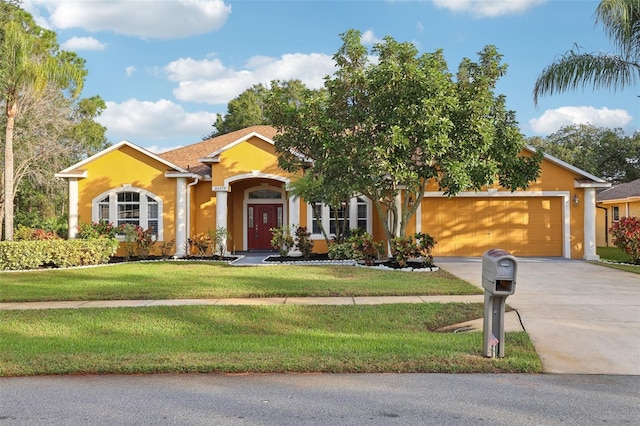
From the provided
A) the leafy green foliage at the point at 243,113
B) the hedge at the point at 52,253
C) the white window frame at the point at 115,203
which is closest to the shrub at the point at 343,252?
the white window frame at the point at 115,203

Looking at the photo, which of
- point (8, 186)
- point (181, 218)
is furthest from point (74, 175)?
point (181, 218)

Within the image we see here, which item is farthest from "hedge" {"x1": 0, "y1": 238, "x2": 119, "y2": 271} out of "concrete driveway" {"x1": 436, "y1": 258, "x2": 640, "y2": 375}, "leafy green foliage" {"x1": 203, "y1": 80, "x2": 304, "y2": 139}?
"leafy green foliage" {"x1": 203, "y1": 80, "x2": 304, "y2": 139}

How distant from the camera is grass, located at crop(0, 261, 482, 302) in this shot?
10.5 metres

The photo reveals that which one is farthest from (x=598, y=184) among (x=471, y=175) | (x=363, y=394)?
(x=363, y=394)

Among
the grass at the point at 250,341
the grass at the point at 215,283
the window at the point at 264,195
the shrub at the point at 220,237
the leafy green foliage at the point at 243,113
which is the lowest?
the grass at the point at 250,341

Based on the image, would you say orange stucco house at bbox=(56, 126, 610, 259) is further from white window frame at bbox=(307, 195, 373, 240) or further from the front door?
the front door

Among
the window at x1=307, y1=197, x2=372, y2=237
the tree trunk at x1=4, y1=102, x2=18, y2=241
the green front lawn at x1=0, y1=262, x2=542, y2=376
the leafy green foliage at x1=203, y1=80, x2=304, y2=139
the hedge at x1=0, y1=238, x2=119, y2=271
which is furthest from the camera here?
the leafy green foliage at x1=203, y1=80, x2=304, y2=139

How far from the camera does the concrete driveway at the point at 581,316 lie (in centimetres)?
599

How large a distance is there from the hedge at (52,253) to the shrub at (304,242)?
6444 millimetres

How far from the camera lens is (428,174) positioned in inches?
551

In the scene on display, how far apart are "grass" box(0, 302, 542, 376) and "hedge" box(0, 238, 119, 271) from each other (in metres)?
7.34

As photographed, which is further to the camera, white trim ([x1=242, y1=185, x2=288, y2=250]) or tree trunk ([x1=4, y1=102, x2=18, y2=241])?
white trim ([x1=242, y1=185, x2=288, y2=250])

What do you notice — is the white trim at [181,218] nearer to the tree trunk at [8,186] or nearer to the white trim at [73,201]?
the white trim at [73,201]

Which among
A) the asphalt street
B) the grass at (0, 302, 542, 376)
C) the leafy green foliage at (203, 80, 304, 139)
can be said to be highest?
the leafy green foliage at (203, 80, 304, 139)
